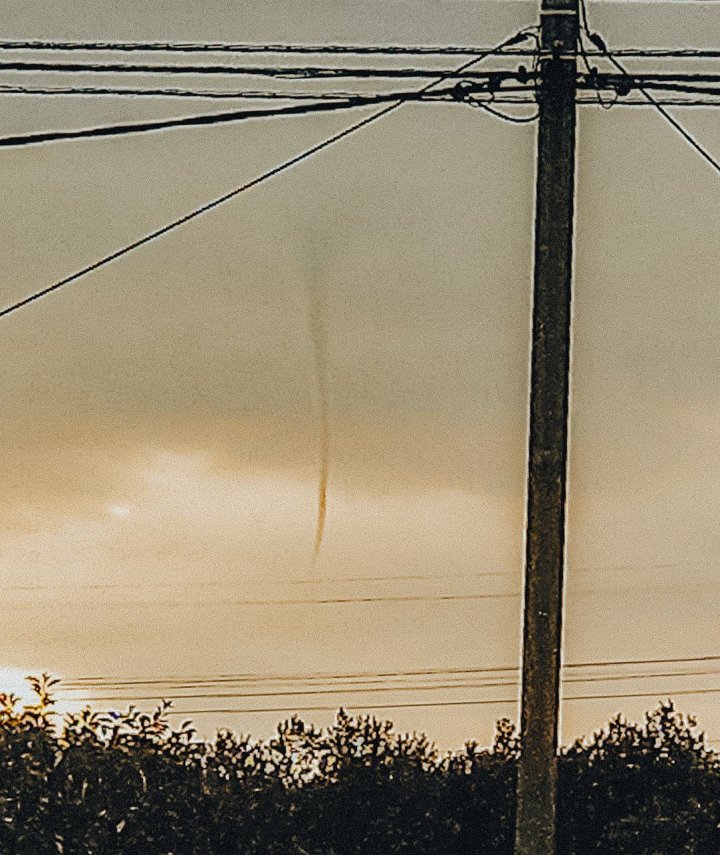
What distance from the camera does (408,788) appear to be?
65.0ft

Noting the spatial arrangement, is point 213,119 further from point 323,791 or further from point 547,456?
point 323,791

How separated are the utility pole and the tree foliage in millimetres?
7864

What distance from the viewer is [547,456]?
37.3 feet

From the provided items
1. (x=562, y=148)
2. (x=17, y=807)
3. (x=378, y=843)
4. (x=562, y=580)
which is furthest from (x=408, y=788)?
(x=562, y=148)

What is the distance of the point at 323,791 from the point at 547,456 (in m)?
9.67

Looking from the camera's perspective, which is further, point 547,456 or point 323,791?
point 323,791

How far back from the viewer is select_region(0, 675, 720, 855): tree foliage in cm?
1895

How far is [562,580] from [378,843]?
844 cm

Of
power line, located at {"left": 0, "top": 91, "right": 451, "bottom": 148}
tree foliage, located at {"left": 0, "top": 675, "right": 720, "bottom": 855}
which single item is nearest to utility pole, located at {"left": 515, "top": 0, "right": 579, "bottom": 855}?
power line, located at {"left": 0, "top": 91, "right": 451, "bottom": 148}

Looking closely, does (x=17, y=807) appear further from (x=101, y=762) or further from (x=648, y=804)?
(x=648, y=804)

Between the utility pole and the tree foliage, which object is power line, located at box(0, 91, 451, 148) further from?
the tree foliage

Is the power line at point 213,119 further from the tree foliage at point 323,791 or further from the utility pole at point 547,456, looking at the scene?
the tree foliage at point 323,791

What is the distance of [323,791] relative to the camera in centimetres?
1998

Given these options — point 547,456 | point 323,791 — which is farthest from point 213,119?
point 323,791
